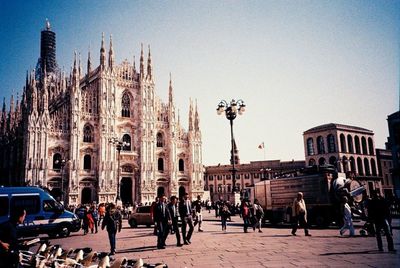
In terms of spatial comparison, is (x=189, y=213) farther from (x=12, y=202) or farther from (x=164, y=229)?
(x=12, y=202)

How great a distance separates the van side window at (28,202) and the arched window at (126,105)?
29.3 m

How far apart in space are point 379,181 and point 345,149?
9.24 metres

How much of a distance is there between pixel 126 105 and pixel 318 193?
33850 mm

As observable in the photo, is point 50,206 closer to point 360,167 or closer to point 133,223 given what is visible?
point 133,223

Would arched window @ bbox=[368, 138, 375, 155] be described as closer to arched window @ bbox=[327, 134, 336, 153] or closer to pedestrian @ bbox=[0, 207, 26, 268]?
arched window @ bbox=[327, 134, 336, 153]

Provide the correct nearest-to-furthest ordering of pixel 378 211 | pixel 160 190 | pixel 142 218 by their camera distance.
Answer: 1. pixel 378 211
2. pixel 142 218
3. pixel 160 190

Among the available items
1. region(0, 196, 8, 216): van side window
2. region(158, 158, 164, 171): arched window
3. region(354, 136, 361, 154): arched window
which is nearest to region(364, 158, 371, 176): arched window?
region(354, 136, 361, 154): arched window

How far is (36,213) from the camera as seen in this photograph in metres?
14.2

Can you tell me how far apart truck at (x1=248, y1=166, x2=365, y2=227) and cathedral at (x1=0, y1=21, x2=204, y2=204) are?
21.1m

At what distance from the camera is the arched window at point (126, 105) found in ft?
141

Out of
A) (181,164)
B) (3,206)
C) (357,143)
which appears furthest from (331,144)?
(3,206)

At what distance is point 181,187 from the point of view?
149ft

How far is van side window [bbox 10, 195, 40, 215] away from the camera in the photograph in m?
13.8

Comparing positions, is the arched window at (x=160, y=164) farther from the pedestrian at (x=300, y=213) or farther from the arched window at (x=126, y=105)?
the pedestrian at (x=300, y=213)
